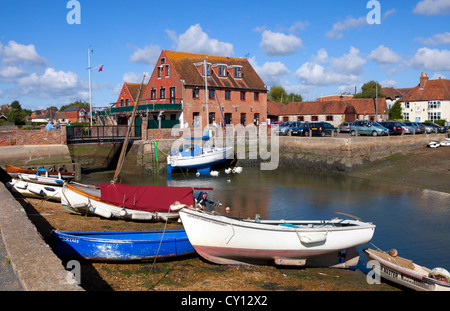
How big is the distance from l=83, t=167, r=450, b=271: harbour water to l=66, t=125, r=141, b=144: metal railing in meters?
4.26

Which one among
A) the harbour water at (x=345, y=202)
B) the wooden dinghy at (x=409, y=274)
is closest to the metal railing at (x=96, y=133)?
the harbour water at (x=345, y=202)

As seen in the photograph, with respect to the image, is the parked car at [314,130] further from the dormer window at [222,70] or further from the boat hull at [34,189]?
the boat hull at [34,189]

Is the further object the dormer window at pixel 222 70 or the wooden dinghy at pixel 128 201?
the dormer window at pixel 222 70

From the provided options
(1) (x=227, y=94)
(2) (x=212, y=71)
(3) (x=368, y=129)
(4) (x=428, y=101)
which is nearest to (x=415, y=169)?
(3) (x=368, y=129)

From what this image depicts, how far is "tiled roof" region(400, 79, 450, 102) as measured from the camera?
6619cm

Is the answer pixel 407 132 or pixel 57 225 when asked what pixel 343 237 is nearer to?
pixel 57 225

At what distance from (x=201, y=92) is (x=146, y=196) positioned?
34712 millimetres

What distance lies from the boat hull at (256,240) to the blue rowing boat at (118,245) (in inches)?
31.6

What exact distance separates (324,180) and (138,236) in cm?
2230

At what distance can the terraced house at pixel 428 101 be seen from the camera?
65.7 m

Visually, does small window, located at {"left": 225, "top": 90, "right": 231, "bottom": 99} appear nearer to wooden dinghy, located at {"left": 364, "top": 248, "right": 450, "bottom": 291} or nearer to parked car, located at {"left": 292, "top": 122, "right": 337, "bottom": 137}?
parked car, located at {"left": 292, "top": 122, "right": 337, "bottom": 137}

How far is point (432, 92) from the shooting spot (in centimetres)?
6781

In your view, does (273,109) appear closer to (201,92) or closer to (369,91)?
(369,91)
